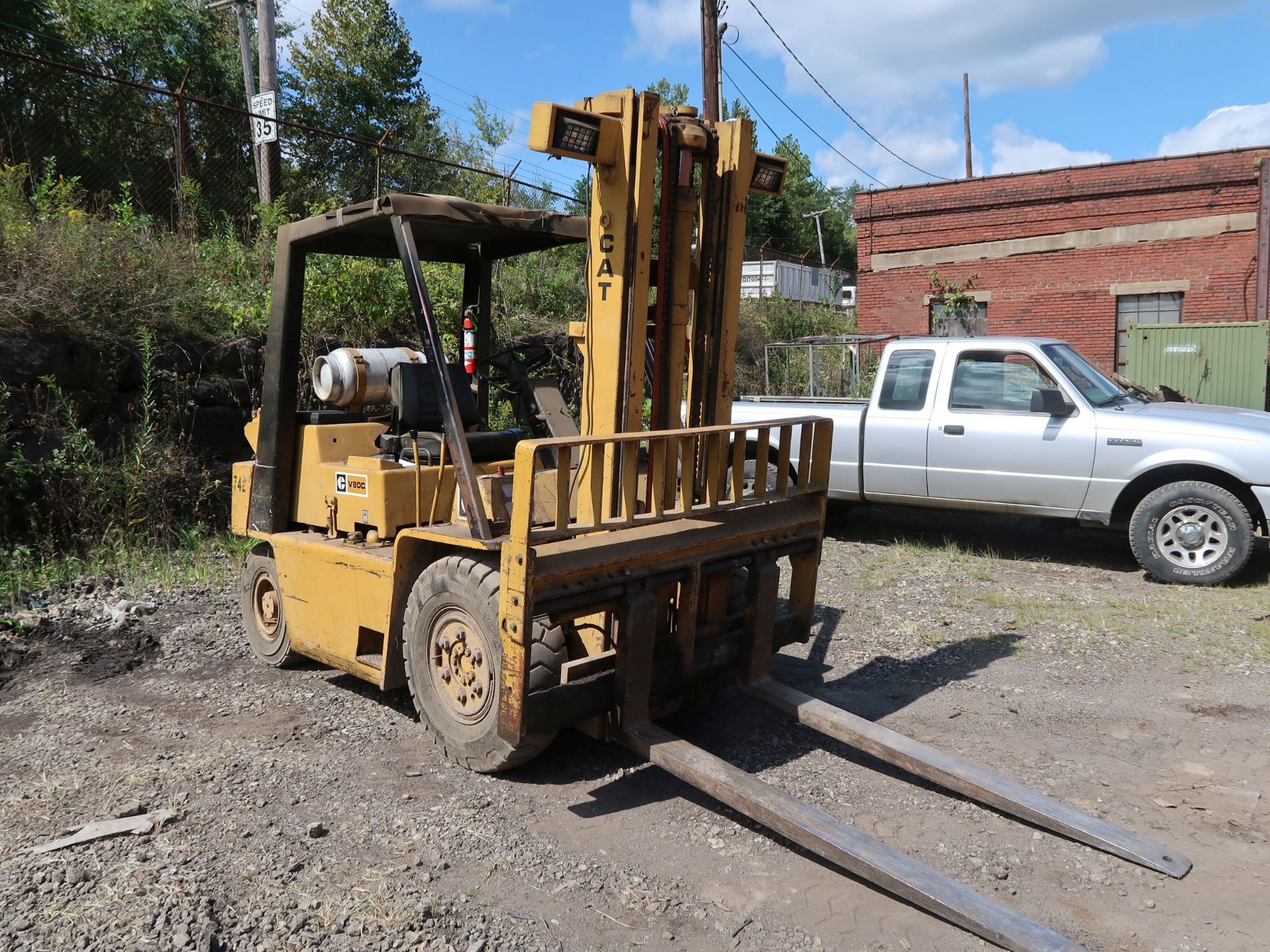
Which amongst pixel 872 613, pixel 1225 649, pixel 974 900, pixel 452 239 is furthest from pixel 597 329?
pixel 1225 649

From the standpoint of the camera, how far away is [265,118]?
10.7 meters

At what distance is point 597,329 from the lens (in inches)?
168

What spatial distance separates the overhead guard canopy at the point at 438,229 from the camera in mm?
4461

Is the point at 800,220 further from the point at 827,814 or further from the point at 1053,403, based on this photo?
the point at 827,814

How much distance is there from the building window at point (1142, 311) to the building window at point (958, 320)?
2486 millimetres

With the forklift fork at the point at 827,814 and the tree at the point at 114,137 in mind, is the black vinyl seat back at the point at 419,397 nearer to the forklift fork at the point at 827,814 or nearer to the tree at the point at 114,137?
the forklift fork at the point at 827,814

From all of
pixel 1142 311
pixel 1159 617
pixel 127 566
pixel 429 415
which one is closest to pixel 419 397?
pixel 429 415

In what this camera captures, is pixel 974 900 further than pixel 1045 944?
Yes

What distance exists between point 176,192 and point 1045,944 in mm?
11980

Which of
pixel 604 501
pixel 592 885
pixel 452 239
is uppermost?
pixel 452 239

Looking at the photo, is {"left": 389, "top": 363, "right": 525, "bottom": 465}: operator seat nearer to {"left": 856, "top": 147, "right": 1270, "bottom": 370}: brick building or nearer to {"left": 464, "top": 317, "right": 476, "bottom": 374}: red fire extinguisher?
{"left": 464, "top": 317, "right": 476, "bottom": 374}: red fire extinguisher

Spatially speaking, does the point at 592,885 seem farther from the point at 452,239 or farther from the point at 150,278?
the point at 150,278

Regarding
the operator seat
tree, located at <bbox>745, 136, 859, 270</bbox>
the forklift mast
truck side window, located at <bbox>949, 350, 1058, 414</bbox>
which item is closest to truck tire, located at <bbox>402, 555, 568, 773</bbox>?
the forklift mast

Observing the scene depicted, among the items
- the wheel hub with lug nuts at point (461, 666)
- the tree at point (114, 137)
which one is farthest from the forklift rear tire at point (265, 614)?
the tree at point (114, 137)
